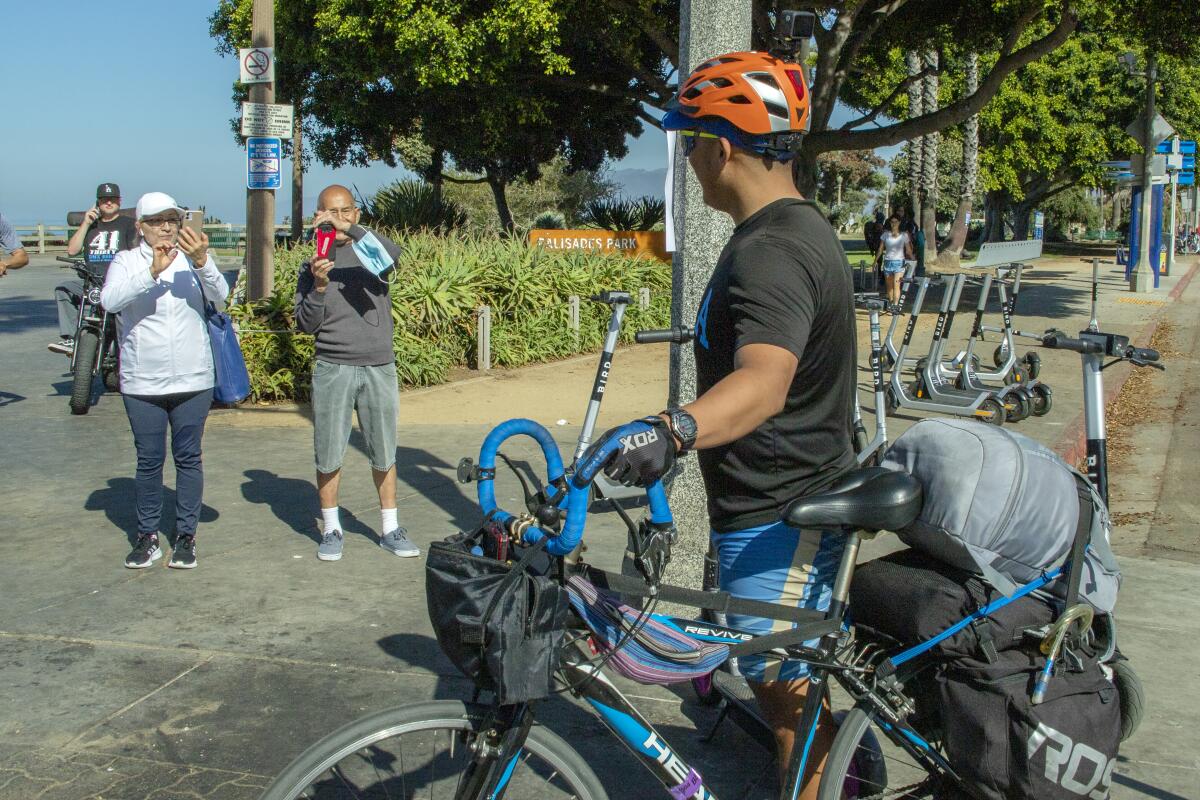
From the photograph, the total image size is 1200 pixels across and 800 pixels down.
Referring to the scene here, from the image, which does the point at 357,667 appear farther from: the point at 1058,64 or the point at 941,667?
the point at 1058,64

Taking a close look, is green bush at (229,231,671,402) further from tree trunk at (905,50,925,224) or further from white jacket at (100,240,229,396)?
tree trunk at (905,50,925,224)

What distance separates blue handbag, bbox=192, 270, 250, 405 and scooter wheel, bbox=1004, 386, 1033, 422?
272 inches

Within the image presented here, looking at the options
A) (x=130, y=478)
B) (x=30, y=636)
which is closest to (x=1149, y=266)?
(x=130, y=478)

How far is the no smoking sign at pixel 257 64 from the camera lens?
11.9 metres

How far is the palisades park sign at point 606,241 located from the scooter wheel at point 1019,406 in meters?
7.52

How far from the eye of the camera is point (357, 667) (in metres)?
4.64

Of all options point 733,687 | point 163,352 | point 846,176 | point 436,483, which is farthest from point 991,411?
point 846,176

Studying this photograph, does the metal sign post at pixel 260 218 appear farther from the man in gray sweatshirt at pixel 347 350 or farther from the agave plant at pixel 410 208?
the agave plant at pixel 410 208

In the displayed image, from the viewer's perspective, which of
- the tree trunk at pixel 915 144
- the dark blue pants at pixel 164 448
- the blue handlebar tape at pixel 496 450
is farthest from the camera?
the tree trunk at pixel 915 144

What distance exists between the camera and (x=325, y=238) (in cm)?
579

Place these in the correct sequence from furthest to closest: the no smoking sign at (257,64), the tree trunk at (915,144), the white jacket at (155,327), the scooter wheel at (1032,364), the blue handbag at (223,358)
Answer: the tree trunk at (915,144), the no smoking sign at (257,64), the scooter wheel at (1032,364), the blue handbag at (223,358), the white jacket at (155,327)

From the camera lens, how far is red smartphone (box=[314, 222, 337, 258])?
5.77m

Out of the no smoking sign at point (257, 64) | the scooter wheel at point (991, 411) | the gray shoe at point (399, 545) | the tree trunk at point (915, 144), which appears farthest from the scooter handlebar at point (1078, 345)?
the tree trunk at point (915, 144)

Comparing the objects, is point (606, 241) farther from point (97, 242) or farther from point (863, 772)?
point (863, 772)
